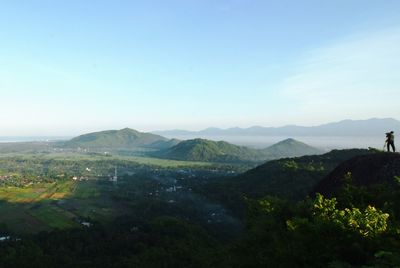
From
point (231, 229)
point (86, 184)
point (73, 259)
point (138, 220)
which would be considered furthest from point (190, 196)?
point (73, 259)

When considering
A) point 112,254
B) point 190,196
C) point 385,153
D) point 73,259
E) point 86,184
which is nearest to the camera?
point 385,153

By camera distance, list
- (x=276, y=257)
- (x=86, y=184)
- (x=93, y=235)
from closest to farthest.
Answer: (x=276, y=257), (x=93, y=235), (x=86, y=184)

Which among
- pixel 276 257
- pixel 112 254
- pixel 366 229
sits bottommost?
pixel 112 254

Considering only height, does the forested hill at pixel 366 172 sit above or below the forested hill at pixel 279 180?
above

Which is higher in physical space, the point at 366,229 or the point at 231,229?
the point at 366,229

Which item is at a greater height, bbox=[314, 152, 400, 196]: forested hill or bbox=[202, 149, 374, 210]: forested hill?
bbox=[314, 152, 400, 196]: forested hill

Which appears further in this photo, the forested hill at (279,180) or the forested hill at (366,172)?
the forested hill at (279,180)

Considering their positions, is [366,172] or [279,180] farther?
[279,180]

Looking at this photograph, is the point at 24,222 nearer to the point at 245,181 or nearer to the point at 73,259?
the point at 73,259

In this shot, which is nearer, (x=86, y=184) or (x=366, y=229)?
(x=366, y=229)

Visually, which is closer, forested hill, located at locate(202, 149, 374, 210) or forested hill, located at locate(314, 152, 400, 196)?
forested hill, located at locate(314, 152, 400, 196)

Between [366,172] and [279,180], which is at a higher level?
[366,172]
